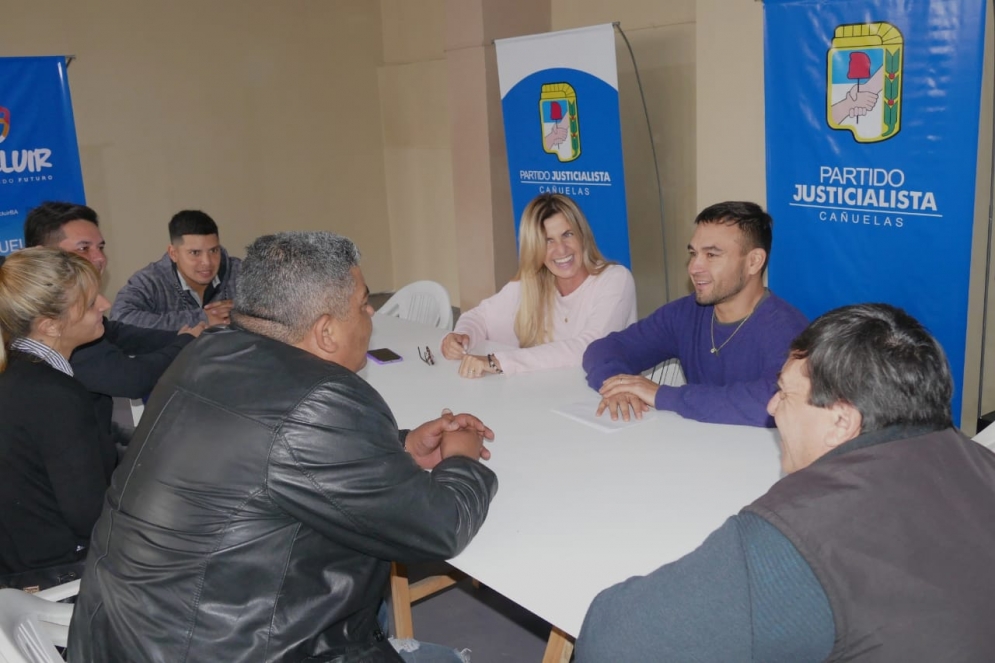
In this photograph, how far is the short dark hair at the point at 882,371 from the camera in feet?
3.82

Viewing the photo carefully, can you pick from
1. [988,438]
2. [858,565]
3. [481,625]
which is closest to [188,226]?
[481,625]

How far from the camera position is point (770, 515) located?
101 centimetres

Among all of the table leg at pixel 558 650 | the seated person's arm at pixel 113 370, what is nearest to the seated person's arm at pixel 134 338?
the seated person's arm at pixel 113 370

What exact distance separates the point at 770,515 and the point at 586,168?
3976 mm

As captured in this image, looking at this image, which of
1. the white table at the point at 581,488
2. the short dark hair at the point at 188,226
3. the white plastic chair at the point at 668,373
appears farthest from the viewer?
the short dark hair at the point at 188,226

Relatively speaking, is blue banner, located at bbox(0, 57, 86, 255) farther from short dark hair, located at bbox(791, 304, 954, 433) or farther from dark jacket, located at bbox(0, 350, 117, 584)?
short dark hair, located at bbox(791, 304, 954, 433)

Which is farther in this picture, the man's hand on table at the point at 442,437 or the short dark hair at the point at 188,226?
the short dark hair at the point at 188,226

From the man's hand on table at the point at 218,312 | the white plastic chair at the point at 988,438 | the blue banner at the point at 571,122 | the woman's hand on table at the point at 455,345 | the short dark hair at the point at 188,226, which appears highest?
the blue banner at the point at 571,122

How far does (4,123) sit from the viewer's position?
4.95 meters

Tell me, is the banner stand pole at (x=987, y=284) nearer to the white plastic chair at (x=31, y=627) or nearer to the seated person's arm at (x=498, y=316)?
the seated person's arm at (x=498, y=316)

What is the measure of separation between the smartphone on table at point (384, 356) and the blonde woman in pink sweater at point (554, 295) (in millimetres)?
178

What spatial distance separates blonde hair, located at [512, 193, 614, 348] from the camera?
10.9ft

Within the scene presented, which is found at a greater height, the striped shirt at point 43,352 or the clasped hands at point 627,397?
the striped shirt at point 43,352

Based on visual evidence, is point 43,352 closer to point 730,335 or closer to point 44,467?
point 44,467
